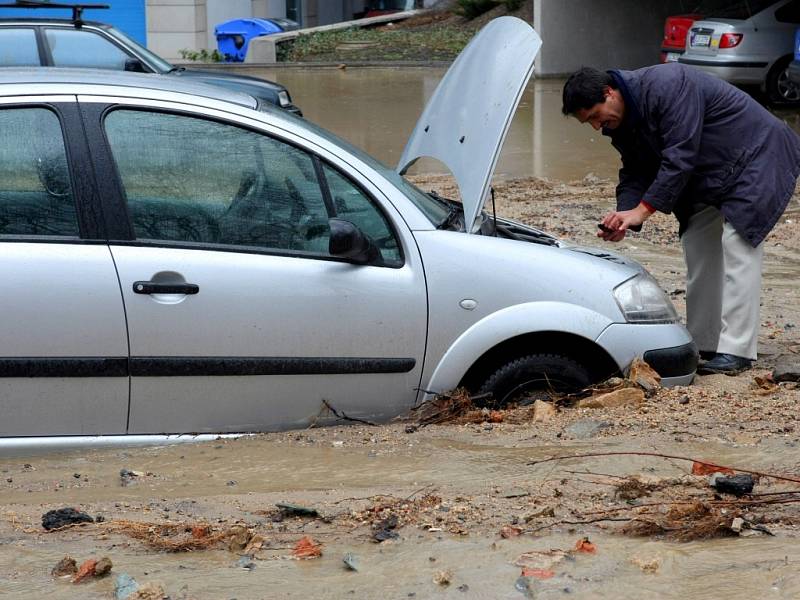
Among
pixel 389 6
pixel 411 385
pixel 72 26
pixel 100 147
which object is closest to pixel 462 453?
pixel 411 385

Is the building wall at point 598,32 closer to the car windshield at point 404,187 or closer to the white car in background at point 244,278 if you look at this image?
the car windshield at point 404,187

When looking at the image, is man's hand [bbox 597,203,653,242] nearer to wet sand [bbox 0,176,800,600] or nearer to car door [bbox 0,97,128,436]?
wet sand [bbox 0,176,800,600]

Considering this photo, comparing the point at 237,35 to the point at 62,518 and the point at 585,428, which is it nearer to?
the point at 585,428

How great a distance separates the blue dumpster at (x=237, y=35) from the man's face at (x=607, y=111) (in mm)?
20963

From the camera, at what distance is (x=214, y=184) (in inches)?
175

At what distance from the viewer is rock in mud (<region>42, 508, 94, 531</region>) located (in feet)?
12.4

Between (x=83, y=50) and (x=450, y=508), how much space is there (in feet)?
32.4

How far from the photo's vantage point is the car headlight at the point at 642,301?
15.8 ft

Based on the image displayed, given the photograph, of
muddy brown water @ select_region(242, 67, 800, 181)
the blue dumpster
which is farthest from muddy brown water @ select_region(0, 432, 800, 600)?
the blue dumpster

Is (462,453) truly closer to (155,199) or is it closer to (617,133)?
(155,199)

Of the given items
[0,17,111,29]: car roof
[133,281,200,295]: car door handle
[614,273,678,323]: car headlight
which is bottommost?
[614,273,678,323]: car headlight

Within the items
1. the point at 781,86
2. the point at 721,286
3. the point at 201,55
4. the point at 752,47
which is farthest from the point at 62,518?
the point at 201,55

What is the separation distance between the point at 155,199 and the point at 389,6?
1422 inches

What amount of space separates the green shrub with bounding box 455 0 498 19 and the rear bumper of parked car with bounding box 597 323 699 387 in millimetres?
24355
